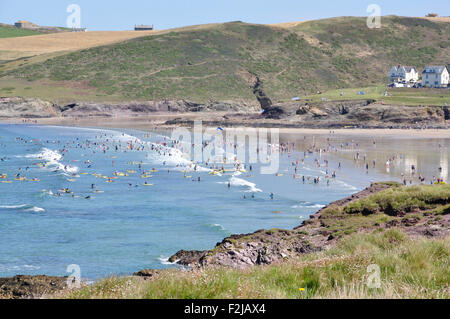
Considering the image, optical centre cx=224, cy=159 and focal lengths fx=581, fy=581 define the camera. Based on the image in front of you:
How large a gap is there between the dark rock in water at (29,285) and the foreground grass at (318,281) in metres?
11.9

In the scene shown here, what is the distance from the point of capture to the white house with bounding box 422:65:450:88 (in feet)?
461

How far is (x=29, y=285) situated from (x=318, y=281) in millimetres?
15260

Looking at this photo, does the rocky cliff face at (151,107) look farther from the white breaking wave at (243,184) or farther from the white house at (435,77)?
the white breaking wave at (243,184)

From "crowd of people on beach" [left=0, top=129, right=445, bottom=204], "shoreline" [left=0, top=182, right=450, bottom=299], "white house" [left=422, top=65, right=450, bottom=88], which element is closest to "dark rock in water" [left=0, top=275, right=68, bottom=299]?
"shoreline" [left=0, top=182, right=450, bottom=299]

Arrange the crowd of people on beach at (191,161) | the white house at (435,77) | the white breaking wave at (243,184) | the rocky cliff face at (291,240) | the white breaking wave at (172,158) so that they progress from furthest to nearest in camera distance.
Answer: the white house at (435,77)
the white breaking wave at (172,158)
the crowd of people on beach at (191,161)
the white breaking wave at (243,184)
the rocky cliff face at (291,240)

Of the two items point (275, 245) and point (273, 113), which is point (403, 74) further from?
point (275, 245)

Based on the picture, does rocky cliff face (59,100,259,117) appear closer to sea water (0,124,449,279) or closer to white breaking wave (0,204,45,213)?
sea water (0,124,449,279)

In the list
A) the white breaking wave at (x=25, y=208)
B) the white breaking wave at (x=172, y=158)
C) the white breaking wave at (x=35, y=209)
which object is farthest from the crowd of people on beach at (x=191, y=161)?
the white breaking wave at (x=35, y=209)

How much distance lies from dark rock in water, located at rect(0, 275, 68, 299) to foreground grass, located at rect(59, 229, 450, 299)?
39.0ft

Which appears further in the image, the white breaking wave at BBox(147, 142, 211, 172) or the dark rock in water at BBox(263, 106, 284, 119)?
the dark rock in water at BBox(263, 106, 284, 119)

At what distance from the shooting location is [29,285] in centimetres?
2242

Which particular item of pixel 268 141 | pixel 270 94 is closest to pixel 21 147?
pixel 268 141

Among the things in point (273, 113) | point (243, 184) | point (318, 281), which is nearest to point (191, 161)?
point (243, 184)

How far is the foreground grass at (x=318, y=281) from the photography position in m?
8.88
